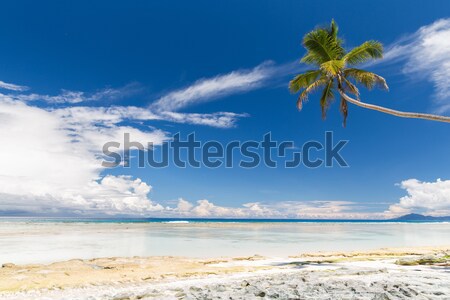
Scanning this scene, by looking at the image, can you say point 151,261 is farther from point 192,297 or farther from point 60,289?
point 192,297

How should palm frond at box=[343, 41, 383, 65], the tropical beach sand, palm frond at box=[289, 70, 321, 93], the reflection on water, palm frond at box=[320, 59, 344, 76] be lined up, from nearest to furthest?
1. the tropical beach sand
2. palm frond at box=[320, 59, 344, 76]
3. palm frond at box=[343, 41, 383, 65]
4. palm frond at box=[289, 70, 321, 93]
5. the reflection on water

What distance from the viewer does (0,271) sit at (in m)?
12.1

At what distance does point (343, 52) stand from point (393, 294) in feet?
42.0

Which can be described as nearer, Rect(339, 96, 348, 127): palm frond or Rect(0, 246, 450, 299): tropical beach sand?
Rect(0, 246, 450, 299): tropical beach sand

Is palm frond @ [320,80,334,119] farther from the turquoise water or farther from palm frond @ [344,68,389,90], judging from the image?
the turquoise water

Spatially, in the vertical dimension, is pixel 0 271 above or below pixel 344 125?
below

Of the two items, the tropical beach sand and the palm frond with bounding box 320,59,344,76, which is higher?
the palm frond with bounding box 320,59,344,76

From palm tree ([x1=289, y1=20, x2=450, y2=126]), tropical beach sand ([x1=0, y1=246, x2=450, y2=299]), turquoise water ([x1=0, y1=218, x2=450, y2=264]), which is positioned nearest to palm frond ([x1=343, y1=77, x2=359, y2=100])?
palm tree ([x1=289, y1=20, x2=450, y2=126])

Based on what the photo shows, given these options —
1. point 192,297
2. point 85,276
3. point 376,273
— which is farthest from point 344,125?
point 85,276

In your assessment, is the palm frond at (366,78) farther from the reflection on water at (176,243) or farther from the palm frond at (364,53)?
the reflection on water at (176,243)

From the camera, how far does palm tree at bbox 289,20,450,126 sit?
14.5 meters

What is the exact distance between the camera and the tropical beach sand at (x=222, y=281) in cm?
633

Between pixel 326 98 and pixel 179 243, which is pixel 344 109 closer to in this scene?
pixel 326 98

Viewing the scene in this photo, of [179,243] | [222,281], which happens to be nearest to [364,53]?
[222,281]
